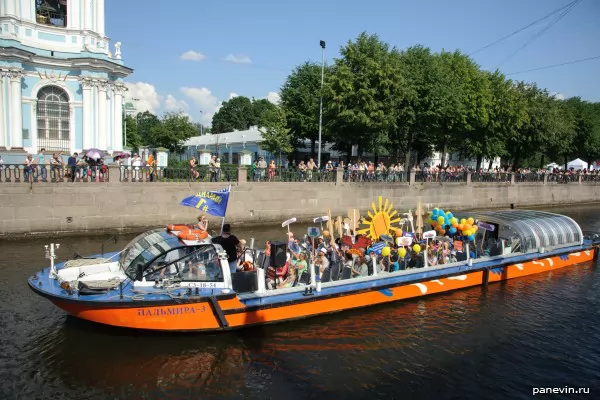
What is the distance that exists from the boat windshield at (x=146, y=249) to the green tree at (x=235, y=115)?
257 feet

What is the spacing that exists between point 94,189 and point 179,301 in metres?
12.2

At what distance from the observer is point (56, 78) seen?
2431 cm

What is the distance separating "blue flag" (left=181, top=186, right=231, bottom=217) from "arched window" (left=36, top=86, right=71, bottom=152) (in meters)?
18.1

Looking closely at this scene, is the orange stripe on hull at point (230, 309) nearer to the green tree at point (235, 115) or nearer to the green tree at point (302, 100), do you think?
the green tree at point (302, 100)

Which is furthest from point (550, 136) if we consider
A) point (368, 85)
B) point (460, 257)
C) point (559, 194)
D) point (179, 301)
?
point (179, 301)

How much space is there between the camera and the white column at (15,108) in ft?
75.0

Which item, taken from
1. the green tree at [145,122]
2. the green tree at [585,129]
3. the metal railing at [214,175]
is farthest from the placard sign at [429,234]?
the green tree at [145,122]

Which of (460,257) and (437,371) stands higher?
(460,257)

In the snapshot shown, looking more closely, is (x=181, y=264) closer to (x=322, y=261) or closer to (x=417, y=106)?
(x=322, y=261)

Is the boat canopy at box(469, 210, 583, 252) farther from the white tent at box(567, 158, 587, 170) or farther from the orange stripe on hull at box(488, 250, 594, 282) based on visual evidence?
the white tent at box(567, 158, 587, 170)

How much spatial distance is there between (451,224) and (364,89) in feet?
51.1

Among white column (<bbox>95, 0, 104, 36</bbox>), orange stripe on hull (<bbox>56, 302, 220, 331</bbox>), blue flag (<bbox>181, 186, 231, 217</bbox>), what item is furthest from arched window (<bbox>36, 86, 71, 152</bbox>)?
orange stripe on hull (<bbox>56, 302, 220, 331</bbox>)

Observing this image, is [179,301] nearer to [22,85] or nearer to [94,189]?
[94,189]

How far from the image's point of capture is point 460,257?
560 inches
